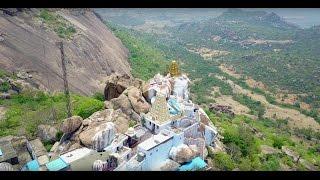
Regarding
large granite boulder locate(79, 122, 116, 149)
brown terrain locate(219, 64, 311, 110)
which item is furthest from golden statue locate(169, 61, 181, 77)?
brown terrain locate(219, 64, 311, 110)

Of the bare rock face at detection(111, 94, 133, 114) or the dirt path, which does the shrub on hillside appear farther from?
the dirt path

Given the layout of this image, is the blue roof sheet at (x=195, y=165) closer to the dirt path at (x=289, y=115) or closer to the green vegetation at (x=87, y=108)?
the green vegetation at (x=87, y=108)

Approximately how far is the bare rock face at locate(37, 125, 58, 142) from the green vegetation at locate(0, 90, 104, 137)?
0.36 m

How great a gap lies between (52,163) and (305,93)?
81.0 feet

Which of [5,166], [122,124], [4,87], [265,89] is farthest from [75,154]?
[265,89]

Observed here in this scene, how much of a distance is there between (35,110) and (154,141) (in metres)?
6.85

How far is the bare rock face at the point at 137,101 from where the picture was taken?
13.0 m

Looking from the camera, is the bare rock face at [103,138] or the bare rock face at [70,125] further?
the bare rock face at [70,125]

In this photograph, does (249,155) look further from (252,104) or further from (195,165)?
(252,104)

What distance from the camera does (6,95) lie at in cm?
1653

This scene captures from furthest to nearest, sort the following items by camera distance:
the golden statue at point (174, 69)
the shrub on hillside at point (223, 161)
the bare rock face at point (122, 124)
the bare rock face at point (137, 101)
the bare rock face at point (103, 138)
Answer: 1. the golden statue at point (174, 69)
2. the bare rock face at point (137, 101)
3. the bare rock face at point (122, 124)
4. the shrub on hillside at point (223, 161)
5. the bare rock face at point (103, 138)

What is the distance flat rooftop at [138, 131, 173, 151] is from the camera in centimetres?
1016

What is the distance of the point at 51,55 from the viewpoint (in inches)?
871

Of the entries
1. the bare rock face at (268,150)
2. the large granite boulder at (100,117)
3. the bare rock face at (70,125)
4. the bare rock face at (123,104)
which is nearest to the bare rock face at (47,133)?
the bare rock face at (70,125)
